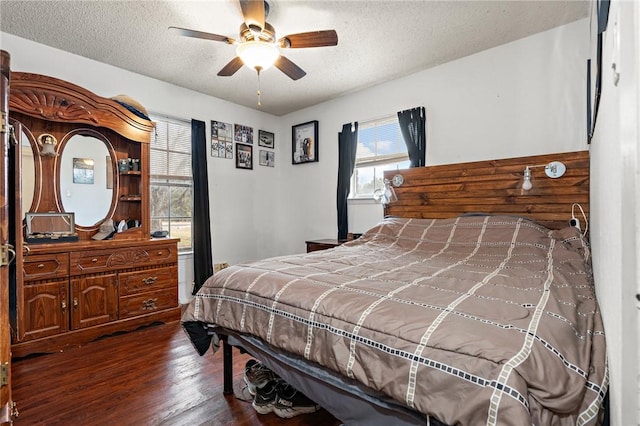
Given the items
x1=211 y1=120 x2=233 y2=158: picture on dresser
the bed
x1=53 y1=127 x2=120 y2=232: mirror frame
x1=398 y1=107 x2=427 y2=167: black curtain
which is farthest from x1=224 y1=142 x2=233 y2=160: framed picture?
the bed

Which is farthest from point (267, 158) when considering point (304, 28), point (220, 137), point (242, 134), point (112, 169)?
point (304, 28)

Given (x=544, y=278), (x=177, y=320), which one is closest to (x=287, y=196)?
(x=177, y=320)

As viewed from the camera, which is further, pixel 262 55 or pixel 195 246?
pixel 195 246

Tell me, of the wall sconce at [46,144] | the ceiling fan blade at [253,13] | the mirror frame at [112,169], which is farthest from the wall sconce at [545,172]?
the wall sconce at [46,144]

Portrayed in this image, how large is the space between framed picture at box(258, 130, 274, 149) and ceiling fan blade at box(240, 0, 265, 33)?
2.49 metres

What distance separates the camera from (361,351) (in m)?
1.07

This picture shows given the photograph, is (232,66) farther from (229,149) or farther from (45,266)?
(45,266)

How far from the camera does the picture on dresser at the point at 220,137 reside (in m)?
4.11

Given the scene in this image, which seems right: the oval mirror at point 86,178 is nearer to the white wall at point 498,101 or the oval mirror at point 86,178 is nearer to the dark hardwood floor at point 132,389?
the dark hardwood floor at point 132,389

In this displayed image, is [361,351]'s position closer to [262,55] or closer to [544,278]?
[544,278]

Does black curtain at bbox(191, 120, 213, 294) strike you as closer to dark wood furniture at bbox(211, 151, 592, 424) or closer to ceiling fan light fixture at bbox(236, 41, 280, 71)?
dark wood furniture at bbox(211, 151, 592, 424)

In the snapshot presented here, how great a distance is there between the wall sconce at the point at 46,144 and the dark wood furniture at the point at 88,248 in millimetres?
19

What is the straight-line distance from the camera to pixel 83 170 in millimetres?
3051

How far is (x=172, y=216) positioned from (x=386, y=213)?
8.09 ft
